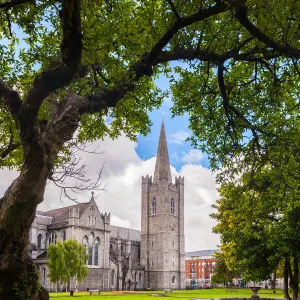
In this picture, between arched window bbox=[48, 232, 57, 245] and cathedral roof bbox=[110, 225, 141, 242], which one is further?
cathedral roof bbox=[110, 225, 141, 242]

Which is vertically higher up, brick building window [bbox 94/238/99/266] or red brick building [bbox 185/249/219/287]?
brick building window [bbox 94/238/99/266]

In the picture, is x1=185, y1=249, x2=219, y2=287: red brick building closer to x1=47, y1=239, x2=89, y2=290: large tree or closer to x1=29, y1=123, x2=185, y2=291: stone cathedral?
x1=29, y1=123, x2=185, y2=291: stone cathedral

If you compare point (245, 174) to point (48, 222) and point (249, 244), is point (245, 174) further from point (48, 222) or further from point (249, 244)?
point (48, 222)

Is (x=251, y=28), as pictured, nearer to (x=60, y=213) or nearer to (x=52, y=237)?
(x=52, y=237)

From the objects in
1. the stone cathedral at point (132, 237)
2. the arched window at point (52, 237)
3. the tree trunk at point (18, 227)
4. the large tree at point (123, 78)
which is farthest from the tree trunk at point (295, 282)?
the arched window at point (52, 237)

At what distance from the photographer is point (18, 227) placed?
7.83 meters

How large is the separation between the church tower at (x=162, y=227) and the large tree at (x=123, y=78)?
70738 millimetres

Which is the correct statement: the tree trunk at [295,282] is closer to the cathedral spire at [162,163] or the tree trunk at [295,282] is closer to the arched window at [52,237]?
the arched window at [52,237]

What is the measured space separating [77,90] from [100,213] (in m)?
63.7

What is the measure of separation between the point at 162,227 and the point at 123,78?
75711mm

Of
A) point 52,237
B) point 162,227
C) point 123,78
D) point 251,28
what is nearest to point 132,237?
point 162,227

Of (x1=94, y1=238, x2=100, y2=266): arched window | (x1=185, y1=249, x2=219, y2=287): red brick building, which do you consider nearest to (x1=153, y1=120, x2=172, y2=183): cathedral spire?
(x1=94, y1=238, x2=100, y2=266): arched window

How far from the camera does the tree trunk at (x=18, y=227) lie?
7730 mm

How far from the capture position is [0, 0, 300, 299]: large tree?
744 cm
